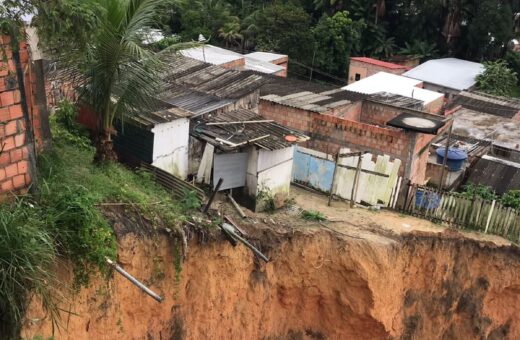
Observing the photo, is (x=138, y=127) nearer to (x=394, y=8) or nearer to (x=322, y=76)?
(x=322, y=76)

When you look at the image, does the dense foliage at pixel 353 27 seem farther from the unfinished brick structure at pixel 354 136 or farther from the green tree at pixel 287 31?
the unfinished brick structure at pixel 354 136

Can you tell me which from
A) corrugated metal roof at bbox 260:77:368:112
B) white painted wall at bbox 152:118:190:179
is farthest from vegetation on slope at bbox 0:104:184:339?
corrugated metal roof at bbox 260:77:368:112

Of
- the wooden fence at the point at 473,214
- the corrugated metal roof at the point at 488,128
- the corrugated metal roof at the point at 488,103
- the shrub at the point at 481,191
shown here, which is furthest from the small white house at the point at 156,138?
the corrugated metal roof at the point at 488,103

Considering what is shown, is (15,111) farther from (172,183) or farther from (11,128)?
(172,183)

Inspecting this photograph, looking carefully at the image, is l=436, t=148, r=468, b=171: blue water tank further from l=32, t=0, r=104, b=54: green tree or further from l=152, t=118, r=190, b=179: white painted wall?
l=32, t=0, r=104, b=54: green tree

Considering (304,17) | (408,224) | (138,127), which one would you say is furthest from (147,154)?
(304,17)

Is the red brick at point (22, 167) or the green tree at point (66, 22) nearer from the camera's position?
the green tree at point (66, 22)
